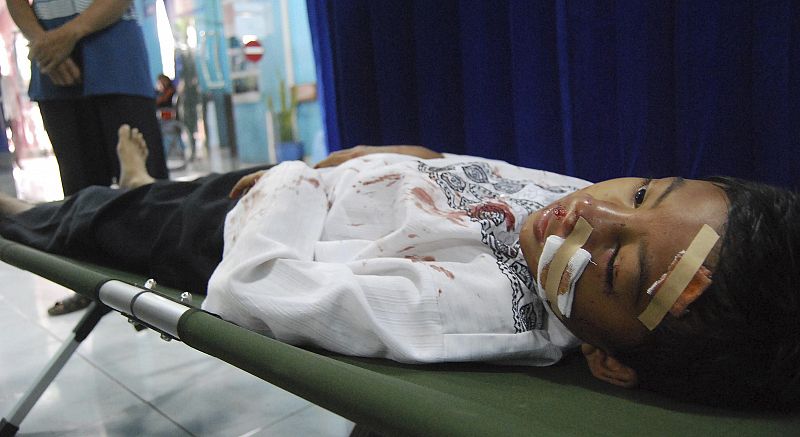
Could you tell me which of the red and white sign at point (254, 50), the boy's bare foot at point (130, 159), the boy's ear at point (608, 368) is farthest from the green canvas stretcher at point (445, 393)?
the red and white sign at point (254, 50)

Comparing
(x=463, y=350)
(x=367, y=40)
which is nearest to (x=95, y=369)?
(x=463, y=350)

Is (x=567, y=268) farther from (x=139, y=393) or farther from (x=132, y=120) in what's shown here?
(x=132, y=120)

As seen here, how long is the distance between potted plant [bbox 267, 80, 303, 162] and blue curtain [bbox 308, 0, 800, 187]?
1.85m

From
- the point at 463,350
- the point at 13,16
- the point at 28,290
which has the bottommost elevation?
the point at 28,290

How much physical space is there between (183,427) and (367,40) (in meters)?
1.34

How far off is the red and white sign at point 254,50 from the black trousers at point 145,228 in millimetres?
2891

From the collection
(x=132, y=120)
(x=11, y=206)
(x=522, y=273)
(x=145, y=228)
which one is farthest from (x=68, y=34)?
(x=522, y=273)

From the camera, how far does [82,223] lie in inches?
45.3

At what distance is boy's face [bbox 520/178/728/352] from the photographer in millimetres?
623

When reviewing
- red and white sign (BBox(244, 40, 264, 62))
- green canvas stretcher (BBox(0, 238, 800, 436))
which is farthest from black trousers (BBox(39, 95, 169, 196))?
red and white sign (BBox(244, 40, 264, 62))

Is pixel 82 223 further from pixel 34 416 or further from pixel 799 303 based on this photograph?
pixel 799 303

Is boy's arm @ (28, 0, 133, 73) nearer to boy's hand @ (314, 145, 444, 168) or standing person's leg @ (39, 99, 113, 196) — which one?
standing person's leg @ (39, 99, 113, 196)

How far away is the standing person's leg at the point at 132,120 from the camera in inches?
59.5

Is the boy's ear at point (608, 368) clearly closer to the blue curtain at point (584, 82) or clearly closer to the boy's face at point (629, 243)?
the boy's face at point (629, 243)
